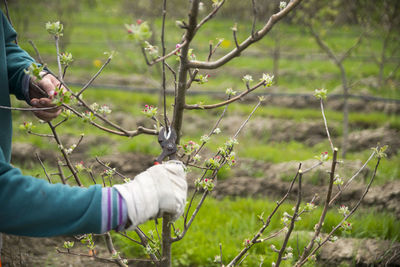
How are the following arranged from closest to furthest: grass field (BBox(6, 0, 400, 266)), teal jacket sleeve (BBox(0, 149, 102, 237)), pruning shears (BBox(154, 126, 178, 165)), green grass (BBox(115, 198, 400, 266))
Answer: teal jacket sleeve (BBox(0, 149, 102, 237)) < pruning shears (BBox(154, 126, 178, 165)) < green grass (BBox(115, 198, 400, 266)) < grass field (BBox(6, 0, 400, 266))

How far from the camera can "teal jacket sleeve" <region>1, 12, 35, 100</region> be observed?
6.57 ft

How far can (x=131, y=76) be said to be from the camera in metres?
9.65

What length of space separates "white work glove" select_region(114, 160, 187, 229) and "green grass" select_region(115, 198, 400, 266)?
5.28 ft

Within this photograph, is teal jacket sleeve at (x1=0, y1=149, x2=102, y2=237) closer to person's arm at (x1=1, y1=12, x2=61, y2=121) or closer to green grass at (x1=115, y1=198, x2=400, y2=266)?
person's arm at (x1=1, y1=12, x2=61, y2=121)

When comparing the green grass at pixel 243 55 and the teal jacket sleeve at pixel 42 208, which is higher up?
the teal jacket sleeve at pixel 42 208

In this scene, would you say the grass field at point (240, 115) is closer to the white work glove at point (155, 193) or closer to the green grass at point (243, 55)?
the green grass at point (243, 55)

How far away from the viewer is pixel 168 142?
5.56 ft

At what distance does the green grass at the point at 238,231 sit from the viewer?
3.06 metres

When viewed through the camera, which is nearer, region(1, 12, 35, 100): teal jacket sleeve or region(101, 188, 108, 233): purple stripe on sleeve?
region(101, 188, 108, 233): purple stripe on sleeve

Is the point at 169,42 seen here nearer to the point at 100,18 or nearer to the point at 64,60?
the point at 100,18

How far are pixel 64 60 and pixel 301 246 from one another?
7.58ft

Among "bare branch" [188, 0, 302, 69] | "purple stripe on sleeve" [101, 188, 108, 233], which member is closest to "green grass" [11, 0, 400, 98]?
"bare branch" [188, 0, 302, 69]

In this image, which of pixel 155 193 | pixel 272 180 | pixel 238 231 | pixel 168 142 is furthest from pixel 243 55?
pixel 155 193

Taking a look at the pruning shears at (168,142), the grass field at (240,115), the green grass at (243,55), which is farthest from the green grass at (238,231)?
the green grass at (243,55)
